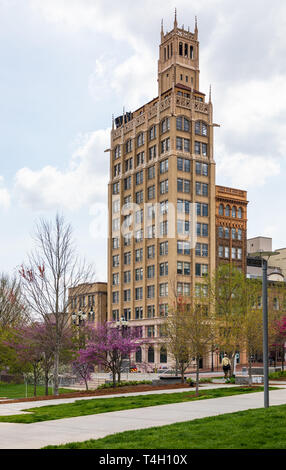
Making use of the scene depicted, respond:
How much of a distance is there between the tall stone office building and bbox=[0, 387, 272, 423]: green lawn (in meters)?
48.5

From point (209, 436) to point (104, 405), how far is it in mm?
10318

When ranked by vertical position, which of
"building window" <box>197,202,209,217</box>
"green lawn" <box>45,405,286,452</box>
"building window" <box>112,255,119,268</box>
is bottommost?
"green lawn" <box>45,405,286,452</box>

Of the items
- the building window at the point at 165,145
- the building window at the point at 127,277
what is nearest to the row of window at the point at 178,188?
the building window at the point at 165,145

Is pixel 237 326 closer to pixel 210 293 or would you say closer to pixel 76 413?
pixel 210 293

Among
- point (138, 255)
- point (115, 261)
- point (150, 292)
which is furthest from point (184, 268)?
point (115, 261)

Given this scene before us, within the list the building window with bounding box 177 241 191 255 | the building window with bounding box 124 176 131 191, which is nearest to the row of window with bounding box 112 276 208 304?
the building window with bounding box 177 241 191 255

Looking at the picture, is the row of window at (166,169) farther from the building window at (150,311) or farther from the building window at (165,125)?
the building window at (150,311)

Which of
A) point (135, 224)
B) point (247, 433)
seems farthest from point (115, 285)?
point (247, 433)

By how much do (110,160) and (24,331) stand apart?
208ft

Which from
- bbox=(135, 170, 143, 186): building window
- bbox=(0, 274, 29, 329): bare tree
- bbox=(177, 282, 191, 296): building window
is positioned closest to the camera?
bbox=(0, 274, 29, 329): bare tree

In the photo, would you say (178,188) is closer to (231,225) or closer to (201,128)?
(231,225)

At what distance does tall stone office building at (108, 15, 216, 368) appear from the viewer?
81.0 m

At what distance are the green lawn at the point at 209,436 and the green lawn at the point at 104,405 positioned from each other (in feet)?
18.2

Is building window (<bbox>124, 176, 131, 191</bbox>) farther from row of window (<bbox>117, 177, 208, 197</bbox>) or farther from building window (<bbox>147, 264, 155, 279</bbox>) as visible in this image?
building window (<bbox>147, 264, 155, 279</bbox>)
